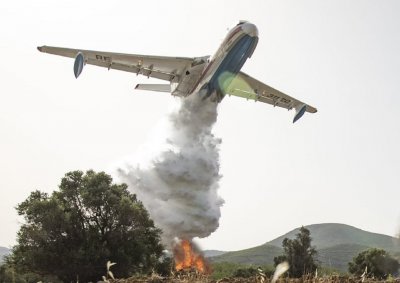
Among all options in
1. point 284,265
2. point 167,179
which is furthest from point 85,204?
point 284,265

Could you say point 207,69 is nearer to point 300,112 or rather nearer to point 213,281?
point 300,112

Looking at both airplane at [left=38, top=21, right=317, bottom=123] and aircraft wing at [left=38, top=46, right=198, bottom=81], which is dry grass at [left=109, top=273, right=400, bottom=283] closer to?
airplane at [left=38, top=21, right=317, bottom=123]

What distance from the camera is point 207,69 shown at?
4269cm

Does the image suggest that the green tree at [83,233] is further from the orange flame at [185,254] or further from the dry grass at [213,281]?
the dry grass at [213,281]

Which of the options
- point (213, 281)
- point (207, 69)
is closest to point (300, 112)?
point (207, 69)

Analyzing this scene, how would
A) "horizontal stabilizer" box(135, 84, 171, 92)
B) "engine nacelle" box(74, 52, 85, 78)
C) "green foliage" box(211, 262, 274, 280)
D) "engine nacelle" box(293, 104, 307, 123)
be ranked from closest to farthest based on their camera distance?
1. "green foliage" box(211, 262, 274, 280)
2. "engine nacelle" box(74, 52, 85, 78)
3. "horizontal stabilizer" box(135, 84, 171, 92)
4. "engine nacelle" box(293, 104, 307, 123)

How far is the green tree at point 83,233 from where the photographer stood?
40.3 metres

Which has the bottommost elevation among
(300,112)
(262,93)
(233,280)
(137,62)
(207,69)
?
(233,280)

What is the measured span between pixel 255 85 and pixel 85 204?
77.9 feet

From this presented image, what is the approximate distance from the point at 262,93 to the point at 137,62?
53.9ft

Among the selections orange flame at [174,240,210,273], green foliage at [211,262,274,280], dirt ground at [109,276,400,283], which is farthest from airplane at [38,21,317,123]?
dirt ground at [109,276,400,283]

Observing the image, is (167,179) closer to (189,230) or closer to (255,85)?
(189,230)

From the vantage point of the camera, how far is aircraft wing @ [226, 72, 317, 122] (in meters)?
53.0

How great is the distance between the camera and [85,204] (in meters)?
44.0
